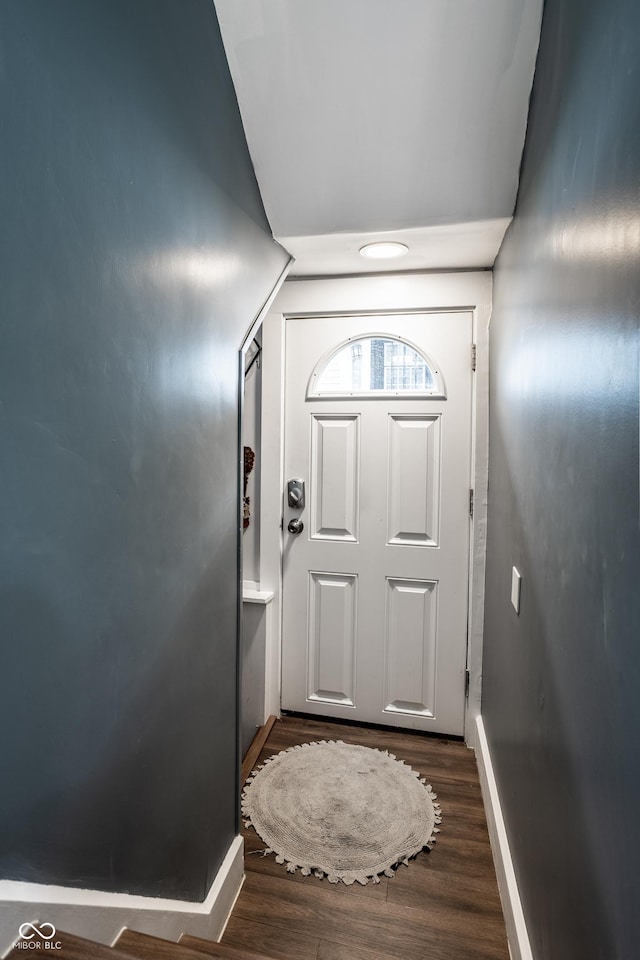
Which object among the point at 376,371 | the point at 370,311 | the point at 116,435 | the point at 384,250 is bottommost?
the point at 116,435

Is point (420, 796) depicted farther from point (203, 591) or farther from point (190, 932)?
point (203, 591)

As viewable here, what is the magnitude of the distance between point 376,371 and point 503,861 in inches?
73.0

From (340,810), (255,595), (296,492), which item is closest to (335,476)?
(296,492)

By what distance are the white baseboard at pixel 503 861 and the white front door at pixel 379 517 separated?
0.39 metres

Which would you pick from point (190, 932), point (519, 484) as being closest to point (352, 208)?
point (519, 484)

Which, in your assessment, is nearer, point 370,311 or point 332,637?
point 370,311

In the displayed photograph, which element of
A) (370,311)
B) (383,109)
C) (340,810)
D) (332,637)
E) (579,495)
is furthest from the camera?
(332,637)

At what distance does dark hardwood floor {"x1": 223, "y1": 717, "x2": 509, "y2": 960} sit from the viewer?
1441 mm

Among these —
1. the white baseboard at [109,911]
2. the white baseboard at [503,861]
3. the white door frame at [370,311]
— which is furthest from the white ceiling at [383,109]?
the white baseboard at [503,861]

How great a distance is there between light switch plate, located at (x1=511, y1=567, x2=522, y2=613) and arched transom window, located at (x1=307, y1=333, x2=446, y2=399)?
103 cm

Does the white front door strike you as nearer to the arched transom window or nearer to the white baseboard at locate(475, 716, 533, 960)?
the arched transom window

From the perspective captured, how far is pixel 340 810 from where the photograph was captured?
1949 mm

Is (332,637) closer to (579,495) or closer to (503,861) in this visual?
(503,861)

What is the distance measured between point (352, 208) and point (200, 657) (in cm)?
143
